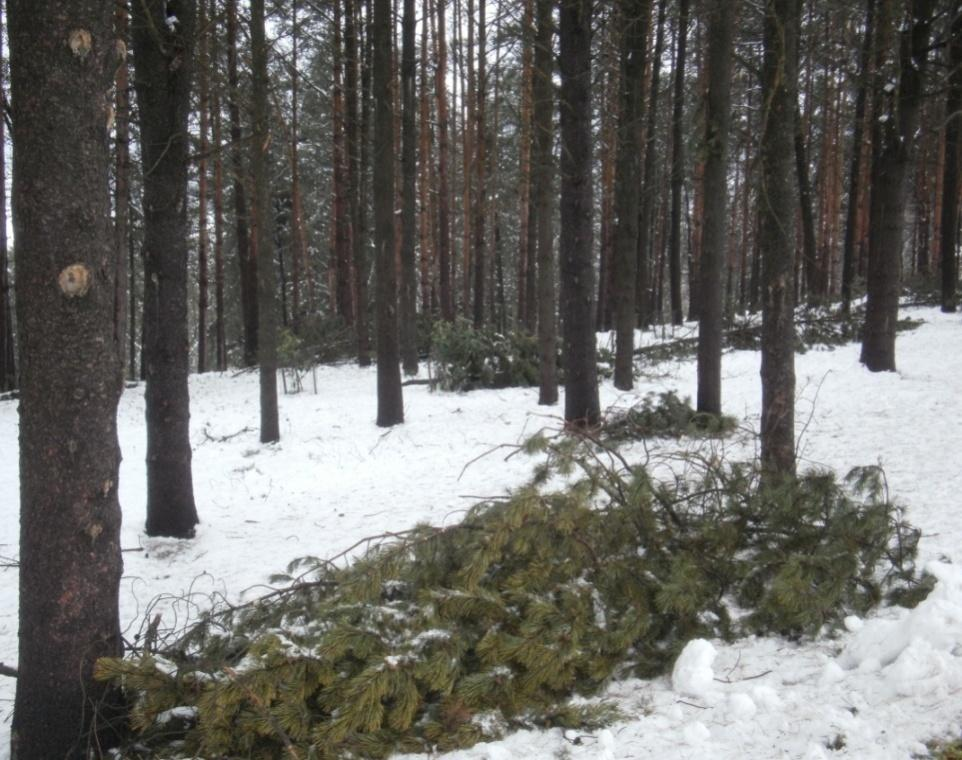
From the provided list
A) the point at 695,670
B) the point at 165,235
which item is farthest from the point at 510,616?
the point at 165,235

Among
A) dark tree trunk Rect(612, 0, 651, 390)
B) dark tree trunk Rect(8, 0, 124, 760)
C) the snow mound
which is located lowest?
the snow mound

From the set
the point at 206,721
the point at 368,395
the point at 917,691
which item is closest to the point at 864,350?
the point at 368,395

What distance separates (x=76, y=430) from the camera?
→ 271 centimetres

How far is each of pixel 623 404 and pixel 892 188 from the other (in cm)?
506

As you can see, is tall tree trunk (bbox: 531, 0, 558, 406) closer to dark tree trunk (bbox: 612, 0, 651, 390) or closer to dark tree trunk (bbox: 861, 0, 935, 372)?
dark tree trunk (bbox: 612, 0, 651, 390)

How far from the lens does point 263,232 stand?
8305 millimetres

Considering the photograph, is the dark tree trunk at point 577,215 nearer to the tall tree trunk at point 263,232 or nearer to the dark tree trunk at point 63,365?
the tall tree trunk at point 263,232

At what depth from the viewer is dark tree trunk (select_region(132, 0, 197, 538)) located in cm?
525

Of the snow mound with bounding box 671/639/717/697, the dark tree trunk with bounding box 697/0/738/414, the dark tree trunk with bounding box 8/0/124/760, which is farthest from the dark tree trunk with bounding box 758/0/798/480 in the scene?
the dark tree trunk with bounding box 8/0/124/760

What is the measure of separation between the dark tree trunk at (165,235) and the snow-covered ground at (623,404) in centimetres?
87

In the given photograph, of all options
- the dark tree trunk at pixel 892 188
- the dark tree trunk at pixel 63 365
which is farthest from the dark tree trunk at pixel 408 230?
the dark tree trunk at pixel 63 365

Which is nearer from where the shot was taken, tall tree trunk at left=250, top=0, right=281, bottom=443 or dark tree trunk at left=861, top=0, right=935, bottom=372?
tall tree trunk at left=250, top=0, right=281, bottom=443

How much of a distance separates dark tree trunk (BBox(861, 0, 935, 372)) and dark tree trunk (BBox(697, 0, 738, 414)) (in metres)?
2.96

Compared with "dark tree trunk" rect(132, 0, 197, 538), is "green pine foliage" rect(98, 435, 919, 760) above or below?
below
